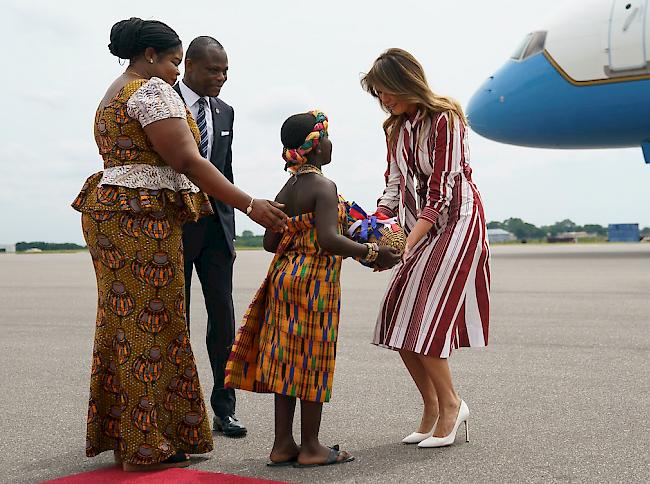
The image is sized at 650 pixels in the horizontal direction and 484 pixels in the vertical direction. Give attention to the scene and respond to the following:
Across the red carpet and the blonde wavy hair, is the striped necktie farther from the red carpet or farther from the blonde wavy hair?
the red carpet

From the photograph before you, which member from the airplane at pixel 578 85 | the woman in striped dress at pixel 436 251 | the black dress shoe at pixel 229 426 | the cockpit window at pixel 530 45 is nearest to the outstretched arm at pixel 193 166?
the woman in striped dress at pixel 436 251

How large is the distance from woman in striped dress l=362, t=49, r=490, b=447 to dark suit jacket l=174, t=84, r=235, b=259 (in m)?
0.72

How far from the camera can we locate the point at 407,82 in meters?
3.50

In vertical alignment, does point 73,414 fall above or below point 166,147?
below

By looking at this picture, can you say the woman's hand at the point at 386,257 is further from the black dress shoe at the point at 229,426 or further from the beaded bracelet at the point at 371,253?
the black dress shoe at the point at 229,426

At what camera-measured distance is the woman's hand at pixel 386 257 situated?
320 centimetres

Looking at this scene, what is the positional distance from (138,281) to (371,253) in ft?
2.97

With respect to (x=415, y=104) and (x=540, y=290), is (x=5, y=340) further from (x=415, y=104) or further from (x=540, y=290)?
(x=540, y=290)

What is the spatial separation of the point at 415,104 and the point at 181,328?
1.41 metres

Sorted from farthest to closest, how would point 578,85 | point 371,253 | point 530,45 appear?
point 530,45, point 578,85, point 371,253

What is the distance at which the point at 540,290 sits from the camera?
11.3 metres

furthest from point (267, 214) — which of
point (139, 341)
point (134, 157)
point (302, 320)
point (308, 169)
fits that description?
point (139, 341)

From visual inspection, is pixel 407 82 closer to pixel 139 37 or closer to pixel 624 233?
pixel 139 37

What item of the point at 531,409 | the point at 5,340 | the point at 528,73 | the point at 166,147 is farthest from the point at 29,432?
the point at 528,73
